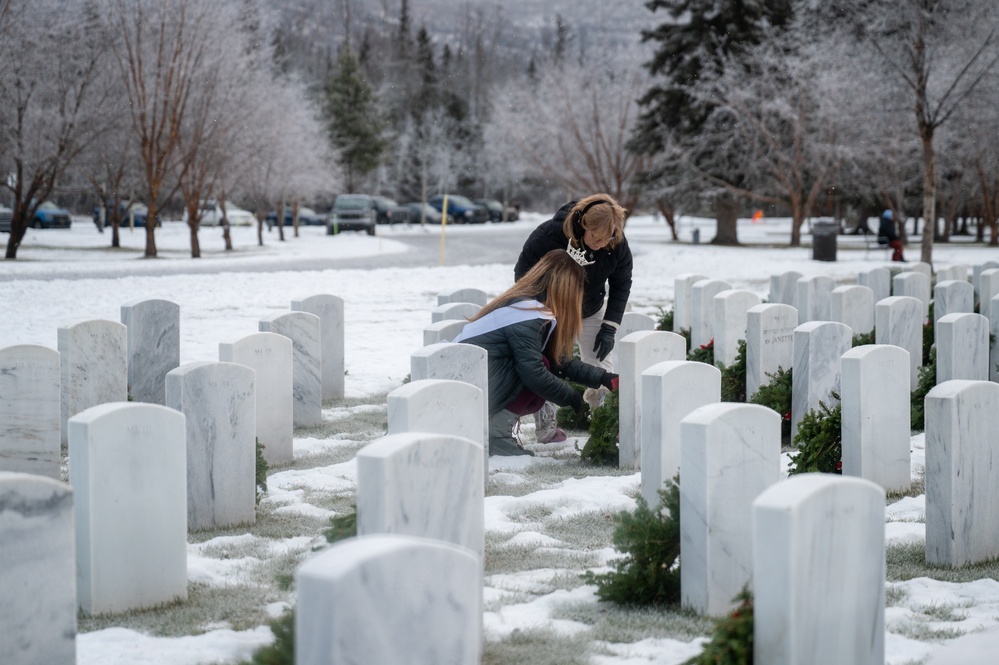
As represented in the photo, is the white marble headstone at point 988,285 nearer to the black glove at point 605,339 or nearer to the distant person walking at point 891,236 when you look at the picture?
the black glove at point 605,339

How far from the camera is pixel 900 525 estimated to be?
5.71 meters

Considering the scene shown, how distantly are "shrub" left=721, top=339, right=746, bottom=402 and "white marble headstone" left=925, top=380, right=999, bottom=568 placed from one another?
3.83m

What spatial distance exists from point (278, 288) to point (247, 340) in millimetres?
12023

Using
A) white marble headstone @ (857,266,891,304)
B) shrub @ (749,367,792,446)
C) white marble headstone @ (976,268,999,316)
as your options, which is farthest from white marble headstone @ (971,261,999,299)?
shrub @ (749,367,792,446)

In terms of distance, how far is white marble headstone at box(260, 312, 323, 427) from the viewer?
8.41 metres

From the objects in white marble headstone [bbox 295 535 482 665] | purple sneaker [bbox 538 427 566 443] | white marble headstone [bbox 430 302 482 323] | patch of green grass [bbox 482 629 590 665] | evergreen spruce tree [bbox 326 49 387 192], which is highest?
evergreen spruce tree [bbox 326 49 387 192]

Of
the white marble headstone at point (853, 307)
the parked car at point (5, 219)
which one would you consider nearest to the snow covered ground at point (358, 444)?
the white marble headstone at point (853, 307)

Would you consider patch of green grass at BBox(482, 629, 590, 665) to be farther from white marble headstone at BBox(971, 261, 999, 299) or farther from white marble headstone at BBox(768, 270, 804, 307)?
white marble headstone at BBox(971, 261, 999, 299)

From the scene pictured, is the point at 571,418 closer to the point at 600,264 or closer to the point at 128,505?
the point at 600,264

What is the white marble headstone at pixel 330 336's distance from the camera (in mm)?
9703

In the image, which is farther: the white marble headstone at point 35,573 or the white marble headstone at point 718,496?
the white marble headstone at point 718,496

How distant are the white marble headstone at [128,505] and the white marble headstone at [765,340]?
201 inches

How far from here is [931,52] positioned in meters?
21.1

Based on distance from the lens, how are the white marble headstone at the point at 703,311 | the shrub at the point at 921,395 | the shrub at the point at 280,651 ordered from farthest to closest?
the white marble headstone at the point at 703,311
the shrub at the point at 921,395
the shrub at the point at 280,651
